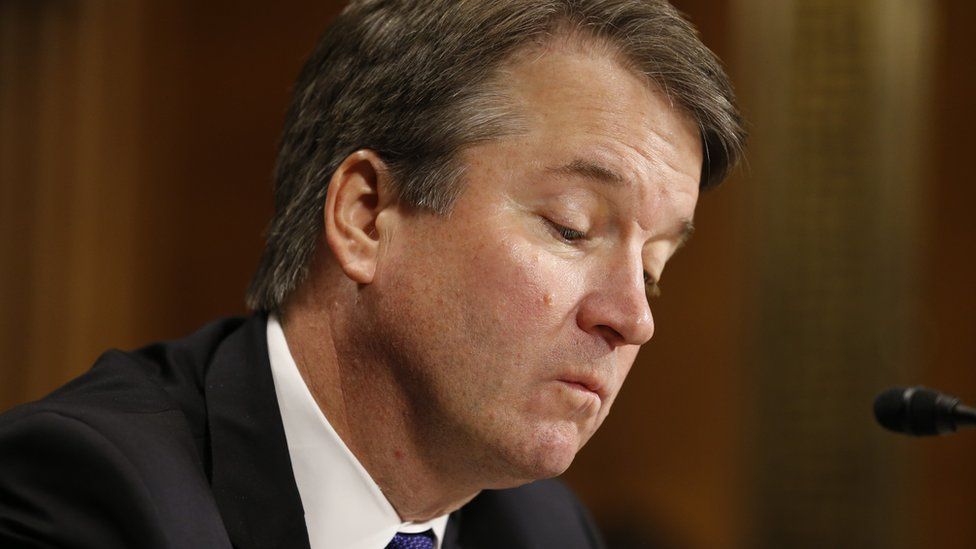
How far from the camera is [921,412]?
1528 millimetres

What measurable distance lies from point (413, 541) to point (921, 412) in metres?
0.80

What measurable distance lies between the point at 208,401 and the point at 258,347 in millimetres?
123

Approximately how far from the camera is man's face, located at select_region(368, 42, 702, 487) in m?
1.52

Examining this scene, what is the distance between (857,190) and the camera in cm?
386

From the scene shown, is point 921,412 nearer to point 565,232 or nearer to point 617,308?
point 617,308

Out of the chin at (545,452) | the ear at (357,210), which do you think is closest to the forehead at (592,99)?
the ear at (357,210)

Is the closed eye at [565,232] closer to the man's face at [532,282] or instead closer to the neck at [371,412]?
the man's face at [532,282]

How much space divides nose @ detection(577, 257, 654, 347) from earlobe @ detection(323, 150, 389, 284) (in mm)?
336

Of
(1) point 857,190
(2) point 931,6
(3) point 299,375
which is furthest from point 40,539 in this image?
(2) point 931,6

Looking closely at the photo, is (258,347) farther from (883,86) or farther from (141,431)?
(883,86)

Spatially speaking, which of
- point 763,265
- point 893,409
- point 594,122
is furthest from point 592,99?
point 763,265

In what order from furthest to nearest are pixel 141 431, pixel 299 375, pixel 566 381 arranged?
1. pixel 299 375
2. pixel 566 381
3. pixel 141 431

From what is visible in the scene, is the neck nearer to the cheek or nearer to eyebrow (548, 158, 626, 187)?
the cheek

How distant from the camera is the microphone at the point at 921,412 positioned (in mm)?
1504
